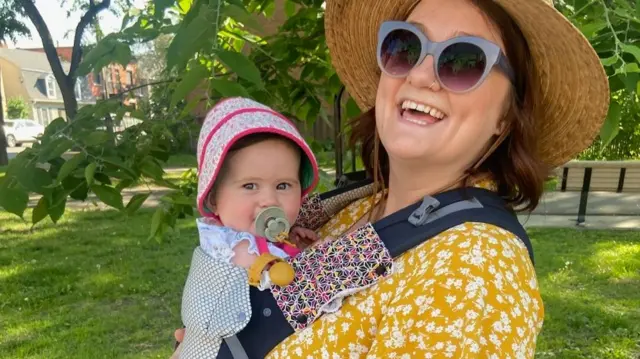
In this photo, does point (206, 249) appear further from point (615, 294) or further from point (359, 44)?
point (615, 294)

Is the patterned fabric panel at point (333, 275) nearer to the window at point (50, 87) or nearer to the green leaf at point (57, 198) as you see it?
the green leaf at point (57, 198)

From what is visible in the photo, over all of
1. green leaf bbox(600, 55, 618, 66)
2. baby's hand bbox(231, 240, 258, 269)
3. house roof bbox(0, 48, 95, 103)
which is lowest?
house roof bbox(0, 48, 95, 103)

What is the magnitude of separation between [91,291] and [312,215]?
4.78 meters

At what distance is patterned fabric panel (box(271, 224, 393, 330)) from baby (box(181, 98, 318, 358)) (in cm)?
14

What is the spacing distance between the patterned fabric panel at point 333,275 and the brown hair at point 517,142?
32 centimetres

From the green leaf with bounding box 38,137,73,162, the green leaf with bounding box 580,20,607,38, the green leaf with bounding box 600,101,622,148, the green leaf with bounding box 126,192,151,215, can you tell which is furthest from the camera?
the green leaf with bounding box 126,192,151,215

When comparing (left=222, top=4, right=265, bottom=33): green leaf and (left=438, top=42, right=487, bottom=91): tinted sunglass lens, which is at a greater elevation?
(left=222, top=4, right=265, bottom=33): green leaf

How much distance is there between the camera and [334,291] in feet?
4.42

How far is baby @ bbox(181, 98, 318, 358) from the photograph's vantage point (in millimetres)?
1598

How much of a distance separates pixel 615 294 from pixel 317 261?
487 centimetres

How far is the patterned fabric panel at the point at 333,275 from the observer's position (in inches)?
53.0

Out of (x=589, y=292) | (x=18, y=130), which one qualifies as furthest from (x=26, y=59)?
(x=589, y=292)

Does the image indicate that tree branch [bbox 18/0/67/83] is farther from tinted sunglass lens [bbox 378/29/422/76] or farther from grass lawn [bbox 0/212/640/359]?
tinted sunglass lens [bbox 378/29/422/76]

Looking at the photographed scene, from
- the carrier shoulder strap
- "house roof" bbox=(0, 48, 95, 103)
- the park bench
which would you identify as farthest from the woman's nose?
"house roof" bbox=(0, 48, 95, 103)
